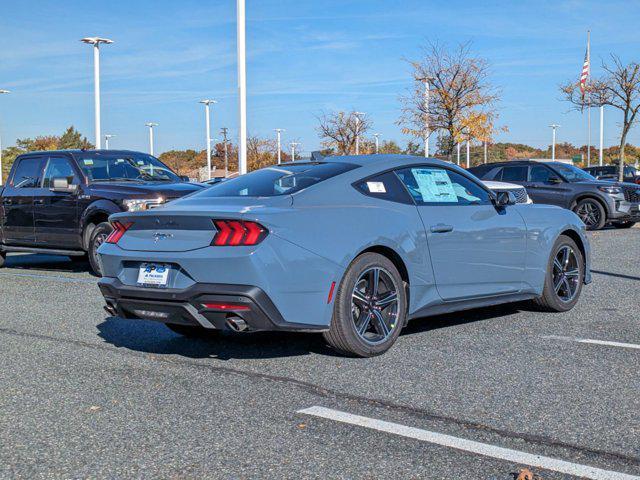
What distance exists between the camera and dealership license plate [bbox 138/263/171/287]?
17.8 ft

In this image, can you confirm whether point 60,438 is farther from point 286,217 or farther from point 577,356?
point 577,356

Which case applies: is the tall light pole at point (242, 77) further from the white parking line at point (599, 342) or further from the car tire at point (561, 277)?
the white parking line at point (599, 342)

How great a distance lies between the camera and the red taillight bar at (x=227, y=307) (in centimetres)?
514

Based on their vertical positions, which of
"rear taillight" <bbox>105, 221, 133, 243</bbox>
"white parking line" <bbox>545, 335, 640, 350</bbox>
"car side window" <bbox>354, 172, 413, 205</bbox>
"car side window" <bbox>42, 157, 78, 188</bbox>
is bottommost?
"white parking line" <bbox>545, 335, 640, 350</bbox>

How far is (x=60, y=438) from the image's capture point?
13.5 feet

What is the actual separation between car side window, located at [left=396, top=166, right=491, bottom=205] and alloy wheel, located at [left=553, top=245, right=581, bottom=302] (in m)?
1.22

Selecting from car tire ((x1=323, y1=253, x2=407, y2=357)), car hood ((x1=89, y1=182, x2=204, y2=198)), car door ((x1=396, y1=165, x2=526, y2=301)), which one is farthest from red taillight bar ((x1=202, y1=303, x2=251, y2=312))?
car hood ((x1=89, y1=182, x2=204, y2=198))

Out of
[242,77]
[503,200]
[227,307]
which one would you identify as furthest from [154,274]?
[242,77]

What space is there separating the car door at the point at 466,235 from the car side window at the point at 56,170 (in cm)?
674

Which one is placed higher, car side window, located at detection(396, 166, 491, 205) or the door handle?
car side window, located at detection(396, 166, 491, 205)

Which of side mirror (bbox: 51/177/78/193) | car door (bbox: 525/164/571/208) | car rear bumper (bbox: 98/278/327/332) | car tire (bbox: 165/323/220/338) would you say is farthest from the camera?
car door (bbox: 525/164/571/208)

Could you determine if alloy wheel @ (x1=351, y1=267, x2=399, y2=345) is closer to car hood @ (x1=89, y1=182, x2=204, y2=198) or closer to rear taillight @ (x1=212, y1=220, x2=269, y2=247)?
rear taillight @ (x1=212, y1=220, x2=269, y2=247)

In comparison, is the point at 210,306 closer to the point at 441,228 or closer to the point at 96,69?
the point at 441,228

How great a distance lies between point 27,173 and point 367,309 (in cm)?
824
